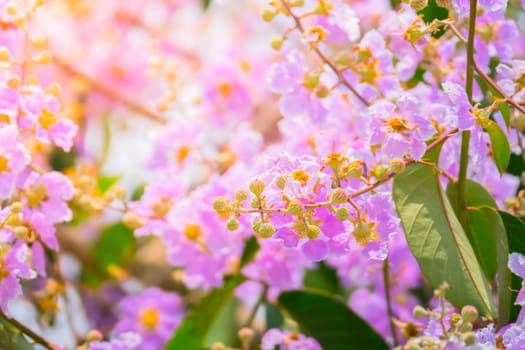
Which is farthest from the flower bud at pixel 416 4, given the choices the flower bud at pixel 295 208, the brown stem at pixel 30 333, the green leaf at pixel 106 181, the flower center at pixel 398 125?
the green leaf at pixel 106 181

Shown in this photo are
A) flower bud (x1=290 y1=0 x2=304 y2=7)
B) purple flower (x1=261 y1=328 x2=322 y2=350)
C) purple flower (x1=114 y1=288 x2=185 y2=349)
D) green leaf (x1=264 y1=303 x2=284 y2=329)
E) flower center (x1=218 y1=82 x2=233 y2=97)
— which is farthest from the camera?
flower center (x1=218 y1=82 x2=233 y2=97)

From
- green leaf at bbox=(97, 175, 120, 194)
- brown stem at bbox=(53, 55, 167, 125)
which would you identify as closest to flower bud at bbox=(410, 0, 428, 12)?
brown stem at bbox=(53, 55, 167, 125)

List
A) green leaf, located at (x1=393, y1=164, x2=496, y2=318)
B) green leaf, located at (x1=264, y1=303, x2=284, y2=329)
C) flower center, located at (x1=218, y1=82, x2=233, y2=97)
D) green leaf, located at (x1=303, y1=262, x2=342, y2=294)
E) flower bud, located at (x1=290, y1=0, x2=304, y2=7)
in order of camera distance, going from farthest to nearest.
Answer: flower center, located at (x1=218, y1=82, x2=233, y2=97) < green leaf, located at (x1=303, y1=262, x2=342, y2=294) < green leaf, located at (x1=264, y1=303, x2=284, y2=329) < flower bud, located at (x1=290, y1=0, x2=304, y2=7) < green leaf, located at (x1=393, y1=164, x2=496, y2=318)

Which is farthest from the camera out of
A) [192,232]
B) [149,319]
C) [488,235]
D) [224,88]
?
[224,88]

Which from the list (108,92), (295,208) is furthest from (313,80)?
(108,92)

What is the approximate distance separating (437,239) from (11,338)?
0.48 meters

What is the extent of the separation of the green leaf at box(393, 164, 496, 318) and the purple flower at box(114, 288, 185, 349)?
77cm

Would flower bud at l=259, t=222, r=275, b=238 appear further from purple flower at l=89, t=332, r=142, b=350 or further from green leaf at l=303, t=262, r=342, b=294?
green leaf at l=303, t=262, r=342, b=294

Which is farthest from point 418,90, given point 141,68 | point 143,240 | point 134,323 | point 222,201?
point 141,68

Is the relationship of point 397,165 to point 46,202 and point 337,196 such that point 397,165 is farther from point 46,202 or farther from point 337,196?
point 46,202

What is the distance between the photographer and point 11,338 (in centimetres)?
99

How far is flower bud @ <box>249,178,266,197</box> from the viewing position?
0.83 meters

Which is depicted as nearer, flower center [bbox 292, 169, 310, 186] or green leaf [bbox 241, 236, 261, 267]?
flower center [bbox 292, 169, 310, 186]

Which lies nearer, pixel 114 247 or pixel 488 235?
pixel 488 235
